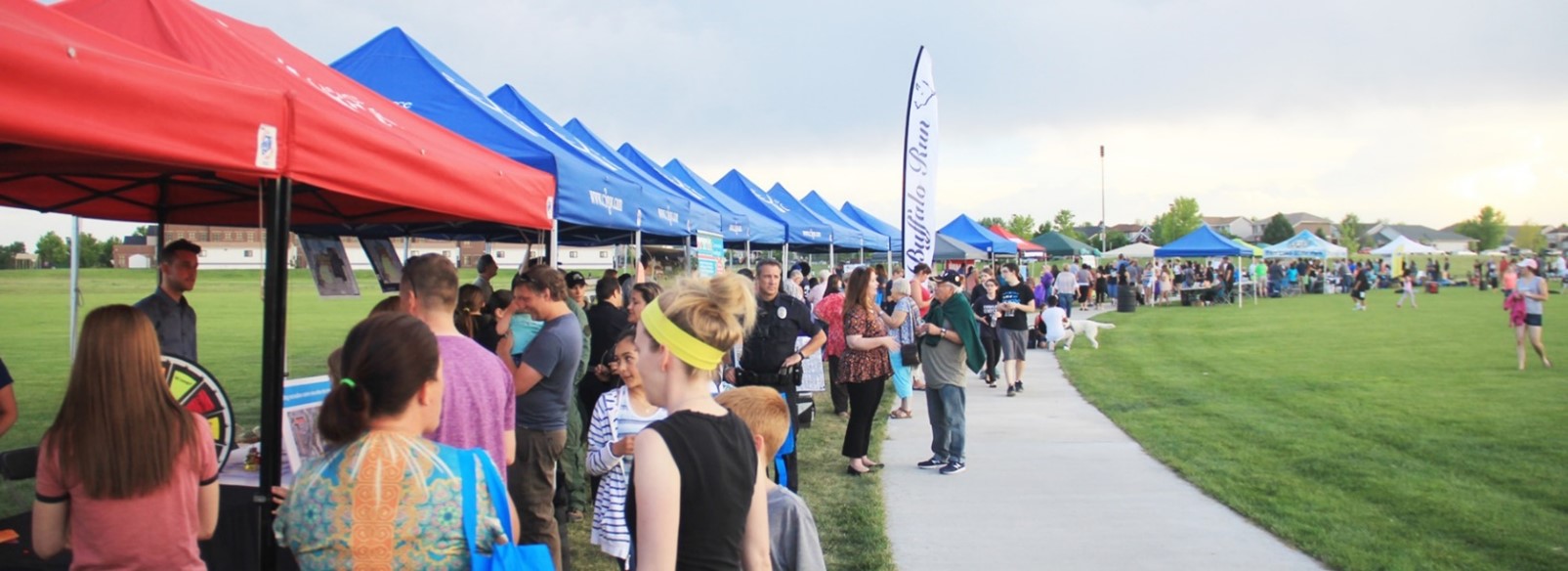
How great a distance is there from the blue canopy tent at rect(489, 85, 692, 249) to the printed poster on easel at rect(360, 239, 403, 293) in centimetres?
160

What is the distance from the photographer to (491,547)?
2139 millimetres

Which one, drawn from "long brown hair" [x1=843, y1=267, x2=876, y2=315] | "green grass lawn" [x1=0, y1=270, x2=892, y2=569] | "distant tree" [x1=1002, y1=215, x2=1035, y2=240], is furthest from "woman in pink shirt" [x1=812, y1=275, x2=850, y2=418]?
"distant tree" [x1=1002, y1=215, x2=1035, y2=240]

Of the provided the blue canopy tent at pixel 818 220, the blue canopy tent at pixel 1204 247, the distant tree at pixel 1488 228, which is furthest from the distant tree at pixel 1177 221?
the blue canopy tent at pixel 818 220

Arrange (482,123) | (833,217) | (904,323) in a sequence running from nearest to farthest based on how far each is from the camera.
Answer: (482,123) → (904,323) → (833,217)

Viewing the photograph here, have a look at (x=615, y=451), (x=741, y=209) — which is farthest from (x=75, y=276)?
(x=741, y=209)

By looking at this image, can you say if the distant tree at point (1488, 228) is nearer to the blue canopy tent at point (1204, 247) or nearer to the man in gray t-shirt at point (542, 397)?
the blue canopy tent at point (1204, 247)

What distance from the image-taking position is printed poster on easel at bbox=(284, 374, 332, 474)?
12.8 ft

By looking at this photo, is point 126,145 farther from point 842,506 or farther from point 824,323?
point 824,323

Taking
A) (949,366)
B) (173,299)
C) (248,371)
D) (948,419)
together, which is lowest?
(248,371)

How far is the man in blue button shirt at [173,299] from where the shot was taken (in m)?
5.00

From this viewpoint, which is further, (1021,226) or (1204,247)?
(1021,226)

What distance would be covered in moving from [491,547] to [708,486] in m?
0.49

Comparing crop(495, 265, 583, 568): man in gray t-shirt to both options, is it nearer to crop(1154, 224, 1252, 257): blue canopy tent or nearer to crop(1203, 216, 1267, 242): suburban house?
crop(1154, 224, 1252, 257): blue canopy tent

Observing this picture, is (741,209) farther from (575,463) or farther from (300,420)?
(300,420)
